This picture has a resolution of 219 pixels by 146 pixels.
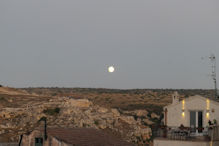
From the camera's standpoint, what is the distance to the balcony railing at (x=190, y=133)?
30.5m

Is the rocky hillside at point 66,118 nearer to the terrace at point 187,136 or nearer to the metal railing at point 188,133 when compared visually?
the metal railing at point 188,133

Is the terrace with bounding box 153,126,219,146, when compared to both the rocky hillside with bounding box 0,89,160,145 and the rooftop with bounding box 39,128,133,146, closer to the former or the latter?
the rooftop with bounding box 39,128,133,146

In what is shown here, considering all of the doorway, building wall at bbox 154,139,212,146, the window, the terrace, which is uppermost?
the doorway

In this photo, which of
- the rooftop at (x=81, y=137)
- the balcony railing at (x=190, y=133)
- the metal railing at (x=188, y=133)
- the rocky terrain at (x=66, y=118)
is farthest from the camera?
the rocky terrain at (x=66, y=118)

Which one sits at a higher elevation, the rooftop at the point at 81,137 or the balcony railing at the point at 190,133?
the balcony railing at the point at 190,133

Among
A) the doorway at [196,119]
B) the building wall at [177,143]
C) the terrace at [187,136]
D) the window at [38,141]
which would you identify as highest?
the doorway at [196,119]

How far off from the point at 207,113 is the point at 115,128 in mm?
40873

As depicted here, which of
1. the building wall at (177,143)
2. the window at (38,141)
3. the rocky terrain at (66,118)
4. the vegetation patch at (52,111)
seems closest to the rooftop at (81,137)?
the window at (38,141)

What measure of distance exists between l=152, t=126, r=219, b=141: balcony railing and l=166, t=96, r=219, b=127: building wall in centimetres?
97

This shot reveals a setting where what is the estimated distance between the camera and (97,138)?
43.4 metres

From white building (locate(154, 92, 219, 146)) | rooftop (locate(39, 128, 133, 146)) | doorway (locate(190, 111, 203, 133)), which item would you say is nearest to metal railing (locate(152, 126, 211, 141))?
white building (locate(154, 92, 219, 146))

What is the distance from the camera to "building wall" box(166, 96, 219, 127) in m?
32.3

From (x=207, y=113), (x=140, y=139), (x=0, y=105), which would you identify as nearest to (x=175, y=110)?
(x=207, y=113)

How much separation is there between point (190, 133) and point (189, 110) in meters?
2.01
